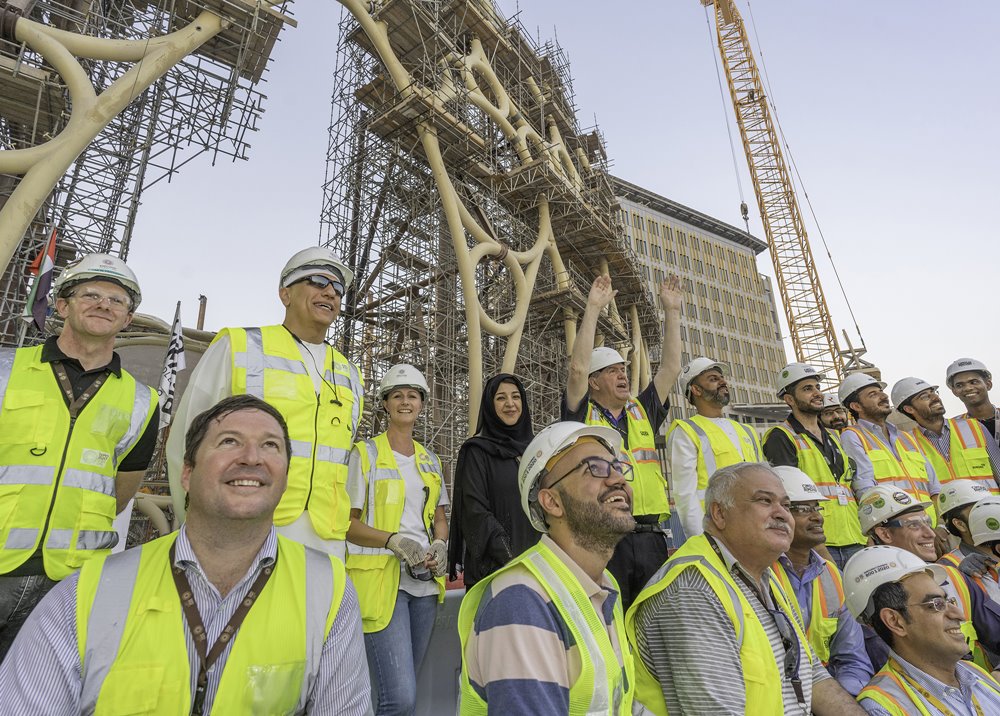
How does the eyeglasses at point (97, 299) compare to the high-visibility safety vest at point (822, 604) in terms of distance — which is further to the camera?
the high-visibility safety vest at point (822, 604)

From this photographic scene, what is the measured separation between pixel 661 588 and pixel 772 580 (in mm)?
683

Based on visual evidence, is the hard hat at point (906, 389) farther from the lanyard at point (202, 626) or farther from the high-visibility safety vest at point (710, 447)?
the lanyard at point (202, 626)

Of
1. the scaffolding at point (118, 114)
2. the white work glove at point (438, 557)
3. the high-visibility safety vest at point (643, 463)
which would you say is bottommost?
the white work glove at point (438, 557)

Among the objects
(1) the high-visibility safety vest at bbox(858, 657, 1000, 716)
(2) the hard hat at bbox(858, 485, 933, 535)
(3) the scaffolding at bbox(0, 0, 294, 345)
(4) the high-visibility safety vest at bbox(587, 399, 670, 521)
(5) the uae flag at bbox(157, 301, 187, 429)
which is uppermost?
(3) the scaffolding at bbox(0, 0, 294, 345)

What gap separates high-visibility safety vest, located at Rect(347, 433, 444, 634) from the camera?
3.22 meters

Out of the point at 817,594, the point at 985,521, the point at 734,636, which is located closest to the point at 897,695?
the point at 817,594

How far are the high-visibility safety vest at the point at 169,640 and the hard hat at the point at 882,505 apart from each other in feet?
13.0

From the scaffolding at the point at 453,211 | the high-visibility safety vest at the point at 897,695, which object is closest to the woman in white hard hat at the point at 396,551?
the high-visibility safety vest at the point at 897,695

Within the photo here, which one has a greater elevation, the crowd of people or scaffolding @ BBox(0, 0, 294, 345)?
scaffolding @ BBox(0, 0, 294, 345)

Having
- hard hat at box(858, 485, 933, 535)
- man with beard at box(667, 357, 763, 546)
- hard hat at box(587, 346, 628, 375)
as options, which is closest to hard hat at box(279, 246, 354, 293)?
Result: hard hat at box(587, 346, 628, 375)

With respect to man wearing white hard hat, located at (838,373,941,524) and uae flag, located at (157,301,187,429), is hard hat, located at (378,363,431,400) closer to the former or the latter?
man wearing white hard hat, located at (838,373,941,524)

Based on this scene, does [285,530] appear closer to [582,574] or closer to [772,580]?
[582,574]

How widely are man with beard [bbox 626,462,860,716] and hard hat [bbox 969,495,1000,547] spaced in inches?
90.2

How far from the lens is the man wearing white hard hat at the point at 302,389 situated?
266 centimetres
